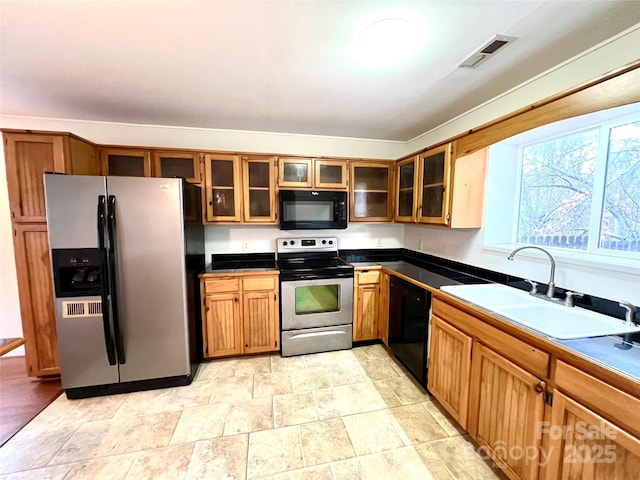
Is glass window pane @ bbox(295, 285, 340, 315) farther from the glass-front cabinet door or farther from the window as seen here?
the window

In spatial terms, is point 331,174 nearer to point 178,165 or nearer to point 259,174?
point 259,174

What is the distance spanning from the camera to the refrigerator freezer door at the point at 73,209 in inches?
78.3

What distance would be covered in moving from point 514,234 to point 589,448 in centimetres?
165

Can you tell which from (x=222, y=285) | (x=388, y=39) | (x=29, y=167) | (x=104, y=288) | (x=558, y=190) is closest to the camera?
(x=388, y=39)

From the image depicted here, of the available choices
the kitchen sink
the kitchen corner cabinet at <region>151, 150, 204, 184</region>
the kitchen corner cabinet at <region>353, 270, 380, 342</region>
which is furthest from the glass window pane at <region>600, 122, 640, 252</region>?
the kitchen corner cabinet at <region>151, 150, 204, 184</region>

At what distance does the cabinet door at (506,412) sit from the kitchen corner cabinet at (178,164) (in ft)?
9.38

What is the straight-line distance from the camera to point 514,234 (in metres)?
2.33

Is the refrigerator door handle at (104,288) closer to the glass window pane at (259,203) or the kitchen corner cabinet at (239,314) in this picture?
the kitchen corner cabinet at (239,314)

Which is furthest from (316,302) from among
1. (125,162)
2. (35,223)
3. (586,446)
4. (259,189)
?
(35,223)

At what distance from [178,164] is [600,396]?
3.36 m

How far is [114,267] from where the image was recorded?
2.09 m

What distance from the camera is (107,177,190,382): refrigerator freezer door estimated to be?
2105 mm

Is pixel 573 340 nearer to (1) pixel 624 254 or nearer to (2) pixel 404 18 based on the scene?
(1) pixel 624 254

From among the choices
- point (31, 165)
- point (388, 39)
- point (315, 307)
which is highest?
point (388, 39)
